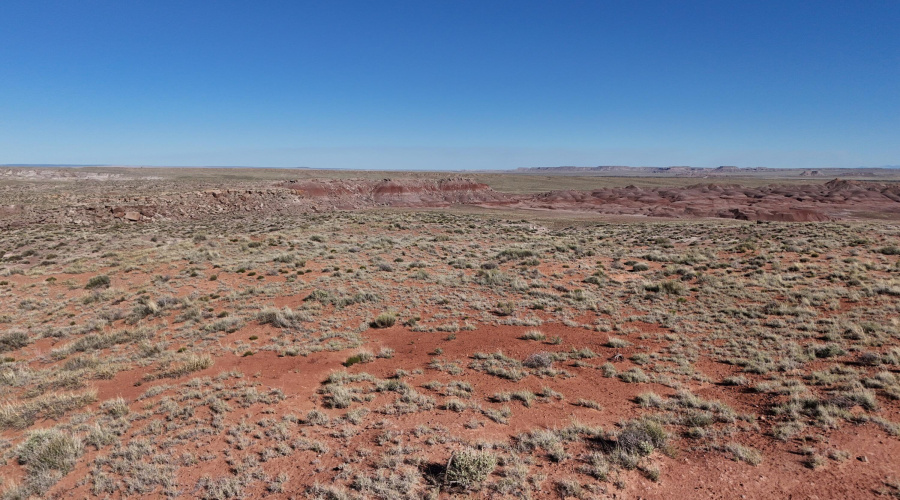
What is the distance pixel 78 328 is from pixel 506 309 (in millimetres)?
13879

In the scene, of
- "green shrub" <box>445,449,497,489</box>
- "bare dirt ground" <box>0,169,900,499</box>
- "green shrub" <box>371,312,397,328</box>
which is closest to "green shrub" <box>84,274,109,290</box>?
"bare dirt ground" <box>0,169,900,499</box>

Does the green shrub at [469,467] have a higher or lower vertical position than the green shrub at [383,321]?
higher

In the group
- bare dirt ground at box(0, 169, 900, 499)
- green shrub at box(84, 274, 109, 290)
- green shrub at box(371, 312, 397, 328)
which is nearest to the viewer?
bare dirt ground at box(0, 169, 900, 499)

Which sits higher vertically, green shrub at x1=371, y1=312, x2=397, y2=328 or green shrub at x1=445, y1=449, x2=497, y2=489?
green shrub at x1=445, y1=449, x2=497, y2=489

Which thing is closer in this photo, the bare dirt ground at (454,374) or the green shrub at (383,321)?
the bare dirt ground at (454,374)

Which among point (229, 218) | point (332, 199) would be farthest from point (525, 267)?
point (332, 199)

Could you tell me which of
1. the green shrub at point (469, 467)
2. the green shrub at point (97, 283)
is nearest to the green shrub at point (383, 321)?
the green shrub at point (469, 467)

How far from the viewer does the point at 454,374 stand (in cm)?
906

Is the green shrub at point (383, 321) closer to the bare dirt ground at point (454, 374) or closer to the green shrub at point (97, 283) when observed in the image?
the bare dirt ground at point (454, 374)

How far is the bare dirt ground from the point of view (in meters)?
5.64

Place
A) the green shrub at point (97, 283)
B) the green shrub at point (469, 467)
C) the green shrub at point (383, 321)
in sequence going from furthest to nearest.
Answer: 1. the green shrub at point (97, 283)
2. the green shrub at point (383, 321)
3. the green shrub at point (469, 467)

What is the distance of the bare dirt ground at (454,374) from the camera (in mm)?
5637

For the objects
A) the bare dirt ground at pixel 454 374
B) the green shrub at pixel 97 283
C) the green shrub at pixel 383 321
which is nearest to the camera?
the bare dirt ground at pixel 454 374

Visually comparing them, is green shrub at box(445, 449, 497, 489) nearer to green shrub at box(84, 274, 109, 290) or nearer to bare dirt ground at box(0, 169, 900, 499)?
bare dirt ground at box(0, 169, 900, 499)
